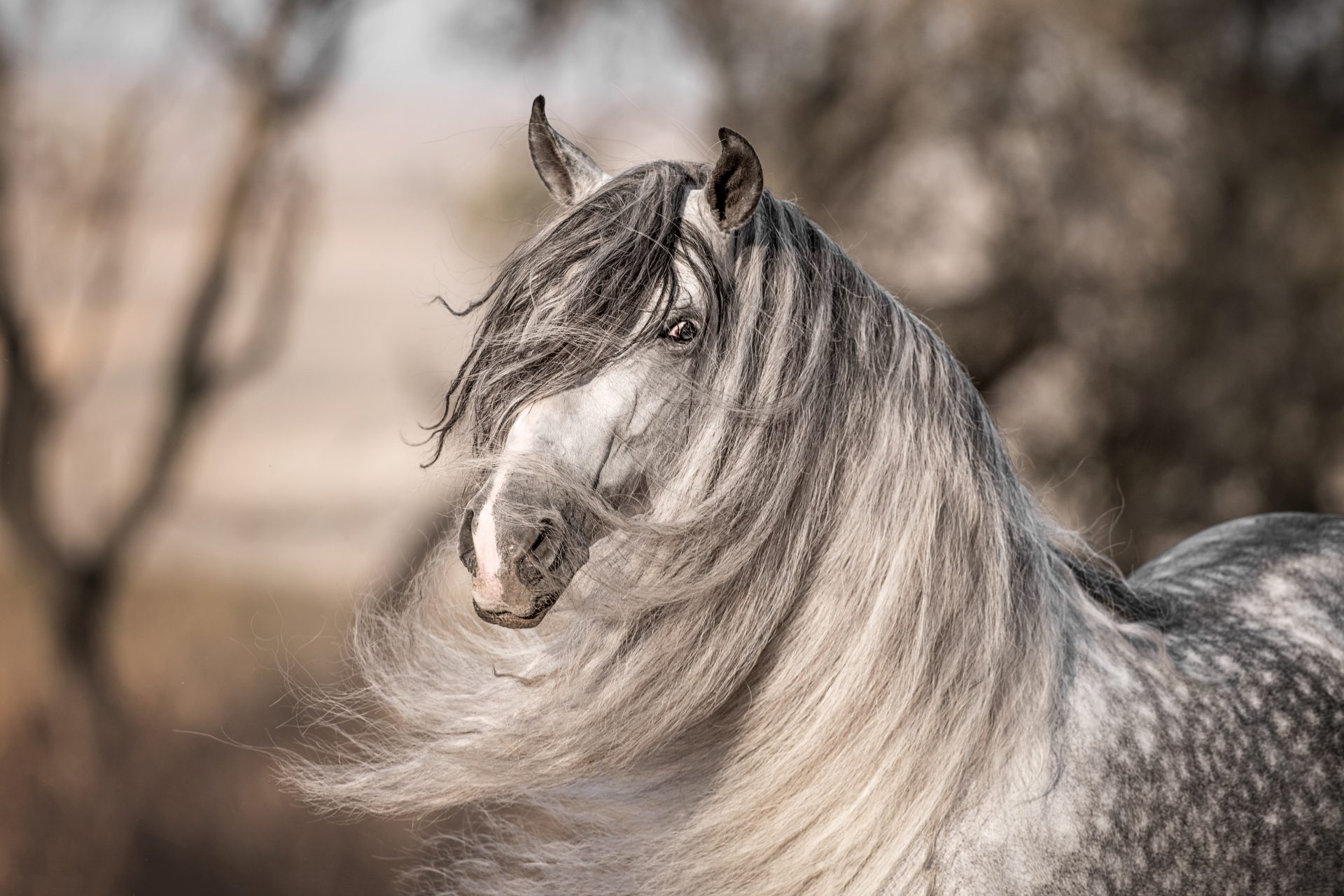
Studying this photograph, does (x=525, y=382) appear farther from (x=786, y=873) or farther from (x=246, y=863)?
(x=246, y=863)

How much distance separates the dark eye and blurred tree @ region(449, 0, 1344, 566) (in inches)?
252

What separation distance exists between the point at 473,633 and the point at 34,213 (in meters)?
5.39

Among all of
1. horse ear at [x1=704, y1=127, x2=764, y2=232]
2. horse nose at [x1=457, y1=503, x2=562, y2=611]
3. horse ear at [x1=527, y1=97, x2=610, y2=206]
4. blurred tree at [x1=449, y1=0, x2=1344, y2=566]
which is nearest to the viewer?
horse nose at [x1=457, y1=503, x2=562, y2=611]

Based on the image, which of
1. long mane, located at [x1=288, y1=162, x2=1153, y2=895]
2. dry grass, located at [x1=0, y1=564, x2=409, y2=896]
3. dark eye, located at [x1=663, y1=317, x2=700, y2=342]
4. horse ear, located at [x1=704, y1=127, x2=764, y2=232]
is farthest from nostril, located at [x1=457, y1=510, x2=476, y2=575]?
dry grass, located at [x1=0, y1=564, x2=409, y2=896]

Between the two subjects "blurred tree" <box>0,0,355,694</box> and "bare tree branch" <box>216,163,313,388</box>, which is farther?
"bare tree branch" <box>216,163,313,388</box>

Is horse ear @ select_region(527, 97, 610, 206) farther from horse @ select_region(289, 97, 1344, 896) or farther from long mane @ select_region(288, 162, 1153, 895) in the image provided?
long mane @ select_region(288, 162, 1153, 895)

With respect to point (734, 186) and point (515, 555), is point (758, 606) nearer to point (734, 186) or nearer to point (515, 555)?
point (515, 555)

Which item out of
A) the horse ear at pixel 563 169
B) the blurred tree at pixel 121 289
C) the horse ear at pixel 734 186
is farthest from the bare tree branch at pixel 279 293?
the horse ear at pixel 734 186

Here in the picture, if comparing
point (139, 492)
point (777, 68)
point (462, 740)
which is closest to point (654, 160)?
point (462, 740)

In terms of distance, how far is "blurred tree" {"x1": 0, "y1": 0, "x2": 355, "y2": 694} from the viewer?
6051 mm

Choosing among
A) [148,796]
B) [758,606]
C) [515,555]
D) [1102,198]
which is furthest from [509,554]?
[1102,198]

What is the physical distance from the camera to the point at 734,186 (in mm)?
1755

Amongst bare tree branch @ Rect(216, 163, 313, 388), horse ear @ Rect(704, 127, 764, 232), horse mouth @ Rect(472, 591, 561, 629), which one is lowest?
horse mouth @ Rect(472, 591, 561, 629)

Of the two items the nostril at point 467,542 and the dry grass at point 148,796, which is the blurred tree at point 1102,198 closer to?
the dry grass at point 148,796
